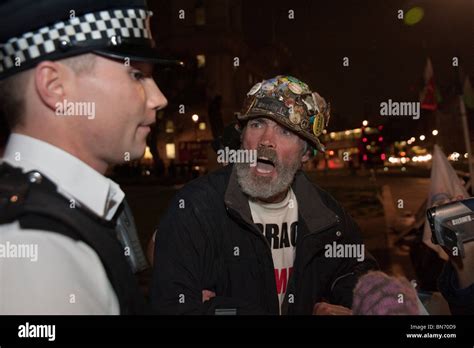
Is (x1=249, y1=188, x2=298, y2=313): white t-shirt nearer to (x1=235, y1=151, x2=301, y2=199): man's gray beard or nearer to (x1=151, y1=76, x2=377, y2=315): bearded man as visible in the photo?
(x1=151, y1=76, x2=377, y2=315): bearded man

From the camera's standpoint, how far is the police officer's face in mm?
1324

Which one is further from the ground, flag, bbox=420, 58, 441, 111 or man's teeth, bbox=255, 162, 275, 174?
flag, bbox=420, 58, 441, 111

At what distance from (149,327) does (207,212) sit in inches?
32.3

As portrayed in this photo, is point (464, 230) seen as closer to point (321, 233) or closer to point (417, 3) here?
point (321, 233)

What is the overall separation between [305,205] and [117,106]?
167cm

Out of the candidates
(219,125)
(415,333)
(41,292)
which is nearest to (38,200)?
(41,292)

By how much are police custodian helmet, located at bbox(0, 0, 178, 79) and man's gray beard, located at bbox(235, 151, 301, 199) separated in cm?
142

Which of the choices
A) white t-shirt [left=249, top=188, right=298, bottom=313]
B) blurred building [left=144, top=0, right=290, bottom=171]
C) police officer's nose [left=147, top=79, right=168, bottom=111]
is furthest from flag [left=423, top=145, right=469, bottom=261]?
blurred building [left=144, top=0, right=290, bottom=171]

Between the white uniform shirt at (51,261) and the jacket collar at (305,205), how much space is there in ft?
4.23
